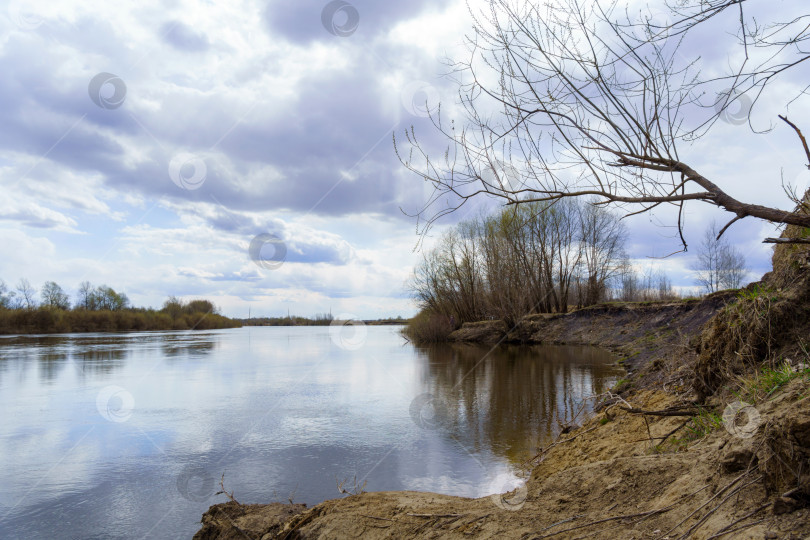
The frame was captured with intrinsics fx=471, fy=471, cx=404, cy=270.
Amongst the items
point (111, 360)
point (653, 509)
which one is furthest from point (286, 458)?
point (111, 360)

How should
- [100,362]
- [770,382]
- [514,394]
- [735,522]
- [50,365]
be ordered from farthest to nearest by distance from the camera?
[100,362] → [50,365] → [514,394] → [770,382] → [735,522]

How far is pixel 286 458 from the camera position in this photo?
21.9 ft

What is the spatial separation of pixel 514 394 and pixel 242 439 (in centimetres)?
632

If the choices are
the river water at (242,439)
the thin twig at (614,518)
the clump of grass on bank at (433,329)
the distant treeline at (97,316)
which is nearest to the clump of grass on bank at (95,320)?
the distant treeline at (97,316)

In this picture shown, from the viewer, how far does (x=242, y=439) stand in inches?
304

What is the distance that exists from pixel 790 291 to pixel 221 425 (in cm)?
856

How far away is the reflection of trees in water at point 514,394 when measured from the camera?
24.1ft

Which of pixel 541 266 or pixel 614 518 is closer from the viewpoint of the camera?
pixel 614 518

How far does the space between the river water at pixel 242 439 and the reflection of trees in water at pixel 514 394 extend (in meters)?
0.06

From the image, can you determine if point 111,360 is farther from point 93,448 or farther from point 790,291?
point 790,291

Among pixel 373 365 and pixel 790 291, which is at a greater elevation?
pixel 790 291

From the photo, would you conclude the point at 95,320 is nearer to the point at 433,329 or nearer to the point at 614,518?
the point at 433,329

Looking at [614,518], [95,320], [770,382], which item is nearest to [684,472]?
[614,518]

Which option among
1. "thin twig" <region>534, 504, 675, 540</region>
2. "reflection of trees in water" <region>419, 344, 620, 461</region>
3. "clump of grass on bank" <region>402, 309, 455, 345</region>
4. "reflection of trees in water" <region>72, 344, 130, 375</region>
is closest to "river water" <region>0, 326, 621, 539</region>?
"reflection of trees in water" <region>419, 344, 620, 461</region>
